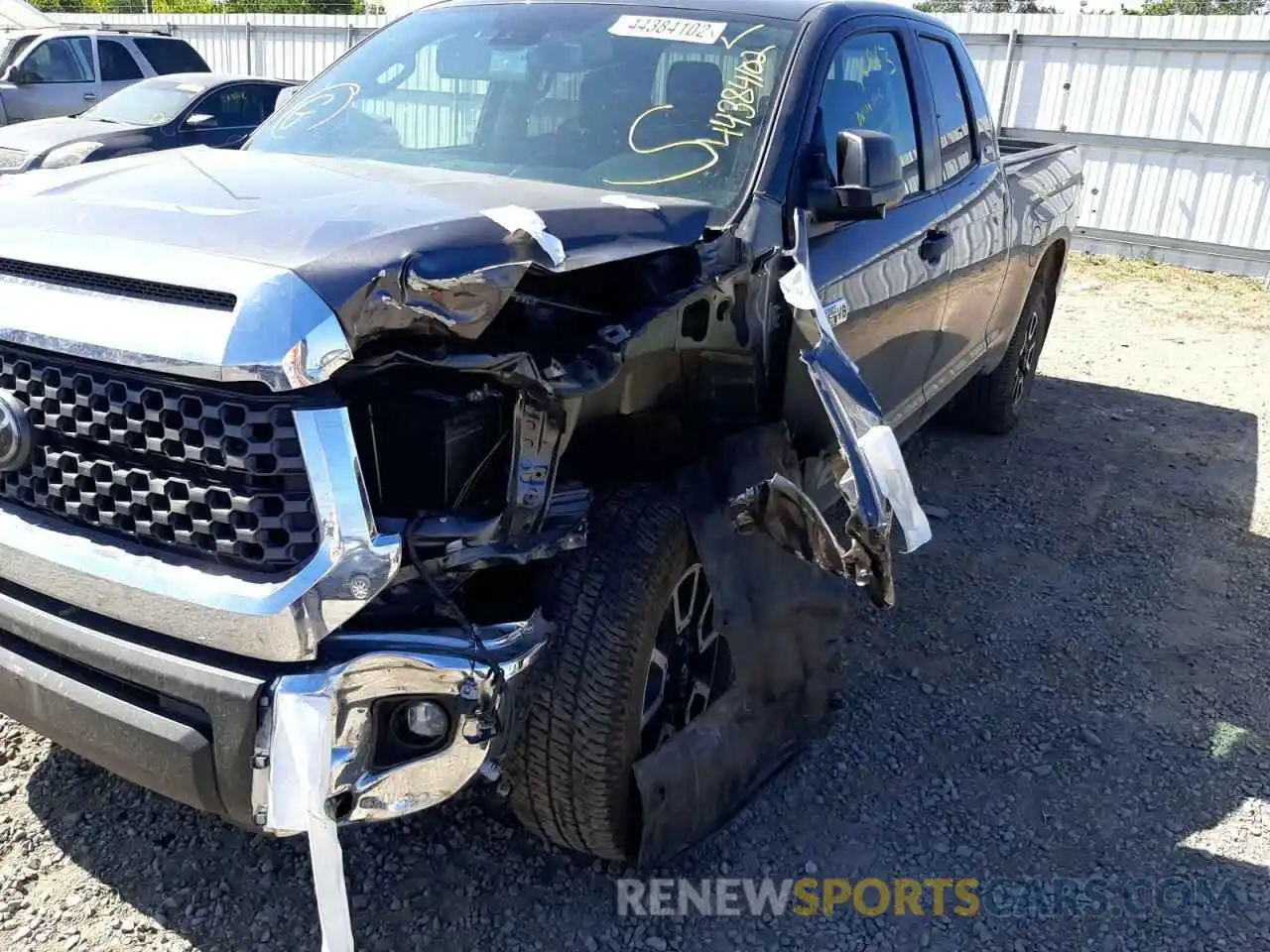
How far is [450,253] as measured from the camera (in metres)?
2.06

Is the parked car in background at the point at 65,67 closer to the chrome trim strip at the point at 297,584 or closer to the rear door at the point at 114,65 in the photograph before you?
the rear door at the point at 114,65

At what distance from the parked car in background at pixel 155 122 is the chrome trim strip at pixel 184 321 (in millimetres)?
8201

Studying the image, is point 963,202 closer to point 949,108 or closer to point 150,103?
point 949,108

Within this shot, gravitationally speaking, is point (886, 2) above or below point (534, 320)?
above

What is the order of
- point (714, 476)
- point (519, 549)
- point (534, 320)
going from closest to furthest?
point (519, 549), point (534, 320), point (714, 476)


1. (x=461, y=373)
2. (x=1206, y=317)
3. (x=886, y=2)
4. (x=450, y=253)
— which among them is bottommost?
→ (x=1206, y=317)

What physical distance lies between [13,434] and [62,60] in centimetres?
1315

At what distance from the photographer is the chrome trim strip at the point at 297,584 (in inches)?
75.3

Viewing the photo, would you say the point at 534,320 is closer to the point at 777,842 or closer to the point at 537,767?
the point at 537,767

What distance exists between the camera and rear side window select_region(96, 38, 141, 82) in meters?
13.1

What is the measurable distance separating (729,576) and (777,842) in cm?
73

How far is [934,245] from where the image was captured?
403 centimetres

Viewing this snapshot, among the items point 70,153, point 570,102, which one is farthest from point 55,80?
point 570,102

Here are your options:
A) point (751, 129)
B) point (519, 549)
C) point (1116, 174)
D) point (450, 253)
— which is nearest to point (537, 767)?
point (519, 549)
